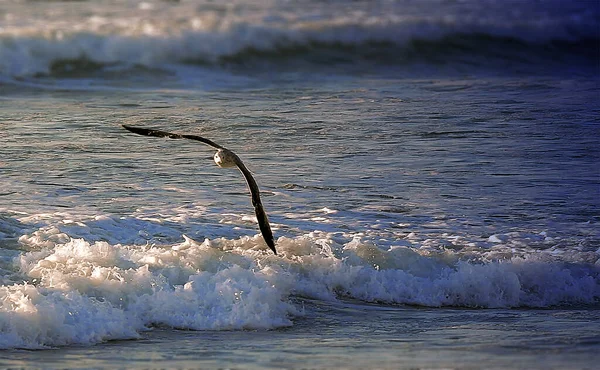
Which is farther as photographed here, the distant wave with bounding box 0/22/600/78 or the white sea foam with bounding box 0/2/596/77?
the white sea foam with bounding box 0/2/596/77

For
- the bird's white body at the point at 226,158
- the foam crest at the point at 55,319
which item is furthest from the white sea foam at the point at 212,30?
the bird's white body at the point at 226,158

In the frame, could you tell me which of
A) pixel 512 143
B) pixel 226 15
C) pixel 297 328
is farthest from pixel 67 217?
pixel 226 15

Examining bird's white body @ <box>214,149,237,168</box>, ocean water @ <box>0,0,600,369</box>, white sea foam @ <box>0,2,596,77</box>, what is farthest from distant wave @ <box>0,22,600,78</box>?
bird's white body @ <box>214,149,237,168</box>

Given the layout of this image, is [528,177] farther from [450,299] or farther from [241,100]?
[241,100]

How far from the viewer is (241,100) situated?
15375mm

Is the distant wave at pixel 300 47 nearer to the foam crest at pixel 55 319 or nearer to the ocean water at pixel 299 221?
the ocean water at pixel 299 221

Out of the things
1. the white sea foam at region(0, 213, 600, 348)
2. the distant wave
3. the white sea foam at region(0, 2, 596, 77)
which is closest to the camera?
the white sea foam at region(0, 213, 600, 348)

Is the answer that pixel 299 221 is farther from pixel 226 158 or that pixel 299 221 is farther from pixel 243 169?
pixel 243 169

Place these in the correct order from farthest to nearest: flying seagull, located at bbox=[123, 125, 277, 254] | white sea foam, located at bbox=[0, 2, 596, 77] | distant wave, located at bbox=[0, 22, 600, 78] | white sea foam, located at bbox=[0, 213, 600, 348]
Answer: white sea foam, located at bbox=[0, 2, 596, 77]
distant wave, located at bbox=[0, 22, 600, 78]
white sea foam, located at bbox=[0, 213, 600, 348]
flying seagull, located at bbox=[123, 125, 277, 254]

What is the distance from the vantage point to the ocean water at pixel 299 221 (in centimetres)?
583

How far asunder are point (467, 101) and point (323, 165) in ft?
17.7

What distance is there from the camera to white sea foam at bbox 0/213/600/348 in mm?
6074

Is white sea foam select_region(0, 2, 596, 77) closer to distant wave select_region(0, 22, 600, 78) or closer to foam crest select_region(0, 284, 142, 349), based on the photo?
distant wave select_region(0, 22, 600, 78)

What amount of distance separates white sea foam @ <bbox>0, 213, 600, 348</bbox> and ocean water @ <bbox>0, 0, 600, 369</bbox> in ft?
0.05
